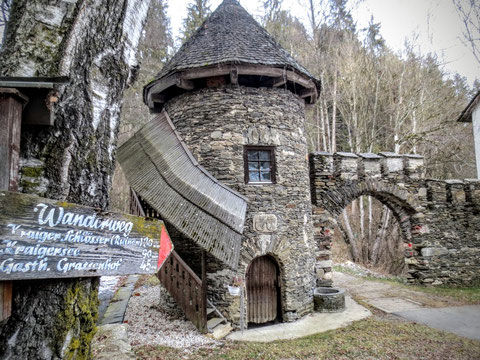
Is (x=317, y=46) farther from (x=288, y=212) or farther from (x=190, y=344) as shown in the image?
(x=190, y=344)

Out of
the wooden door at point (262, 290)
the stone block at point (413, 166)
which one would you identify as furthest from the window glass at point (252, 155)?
the stone block at point (413, 166)

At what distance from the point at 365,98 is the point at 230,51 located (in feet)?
35.1

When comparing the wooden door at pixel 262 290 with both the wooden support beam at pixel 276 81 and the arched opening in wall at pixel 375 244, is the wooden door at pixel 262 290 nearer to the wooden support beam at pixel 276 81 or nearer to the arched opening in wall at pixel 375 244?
the wooden support beam at pixel 276 81

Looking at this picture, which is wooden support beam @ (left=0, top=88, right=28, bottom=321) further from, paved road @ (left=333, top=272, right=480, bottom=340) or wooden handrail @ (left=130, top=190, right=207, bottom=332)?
paved road @ (left=333, top=272, right=480, bottom=340)

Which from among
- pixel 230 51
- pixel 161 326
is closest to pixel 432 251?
pixel 161 326

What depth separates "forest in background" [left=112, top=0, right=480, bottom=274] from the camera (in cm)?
1432

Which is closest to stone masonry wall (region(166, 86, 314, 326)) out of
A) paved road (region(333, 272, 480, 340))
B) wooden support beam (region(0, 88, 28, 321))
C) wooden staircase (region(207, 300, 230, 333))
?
wooden staircase (region(207, 300, 230, 333))

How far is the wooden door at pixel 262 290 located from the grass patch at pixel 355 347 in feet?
3.92

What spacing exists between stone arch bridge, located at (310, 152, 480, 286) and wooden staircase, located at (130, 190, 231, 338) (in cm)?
530

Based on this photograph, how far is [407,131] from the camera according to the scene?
15.1 metres

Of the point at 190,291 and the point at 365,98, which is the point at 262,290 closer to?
the point at 190,291

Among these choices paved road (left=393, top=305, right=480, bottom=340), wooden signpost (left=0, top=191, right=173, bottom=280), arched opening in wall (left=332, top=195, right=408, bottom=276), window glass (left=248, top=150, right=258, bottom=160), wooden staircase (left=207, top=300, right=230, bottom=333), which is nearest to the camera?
wooden signpost (left=0, top=191, right=173, bottom=280)

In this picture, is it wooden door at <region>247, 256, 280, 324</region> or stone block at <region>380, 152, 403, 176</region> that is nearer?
wooden door at <region>247, 256, 280, 324</region>

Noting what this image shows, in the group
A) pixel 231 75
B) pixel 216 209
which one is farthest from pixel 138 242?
pixel 231 75
